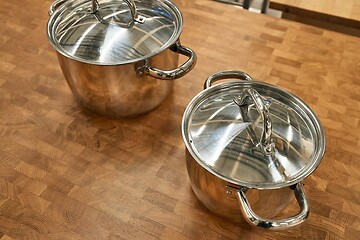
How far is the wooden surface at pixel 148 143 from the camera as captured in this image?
0.64 metres

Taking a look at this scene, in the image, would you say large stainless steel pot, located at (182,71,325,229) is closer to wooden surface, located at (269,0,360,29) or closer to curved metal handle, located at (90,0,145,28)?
curved metal handle, located at (90,0,145,28)

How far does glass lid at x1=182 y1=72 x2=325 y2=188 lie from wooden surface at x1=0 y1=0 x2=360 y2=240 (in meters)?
0.15

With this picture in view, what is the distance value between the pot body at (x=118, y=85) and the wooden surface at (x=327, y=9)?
0.49 meters

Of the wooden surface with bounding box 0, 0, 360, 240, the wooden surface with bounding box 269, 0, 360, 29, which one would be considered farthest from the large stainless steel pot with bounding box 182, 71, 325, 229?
the wooden surface with bounding box 269, 0, 360, 29

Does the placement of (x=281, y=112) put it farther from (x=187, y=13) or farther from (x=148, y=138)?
(x=187, y=13)

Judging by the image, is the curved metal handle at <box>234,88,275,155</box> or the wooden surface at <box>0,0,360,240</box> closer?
the curved metal handle at <box>234,88,275,155</box>

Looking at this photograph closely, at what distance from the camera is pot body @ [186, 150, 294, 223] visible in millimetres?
527

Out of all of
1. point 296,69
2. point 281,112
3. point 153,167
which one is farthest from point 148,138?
point 296,69

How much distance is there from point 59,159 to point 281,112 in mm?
421

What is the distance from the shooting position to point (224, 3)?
1136 mm

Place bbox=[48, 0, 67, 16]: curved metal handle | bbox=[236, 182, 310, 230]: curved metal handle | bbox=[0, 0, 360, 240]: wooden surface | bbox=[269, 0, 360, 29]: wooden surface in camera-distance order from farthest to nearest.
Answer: bbox=[269, 0, 360, 29]: wooden surface, bbox=[48, 0, 67, 16]: curved metal handle, bbox=[0, 0, 360, 240]: wooden surface, bbox=[236, 182, 310, 230]: curved metal handle

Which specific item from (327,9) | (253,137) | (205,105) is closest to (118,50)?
(205,105)

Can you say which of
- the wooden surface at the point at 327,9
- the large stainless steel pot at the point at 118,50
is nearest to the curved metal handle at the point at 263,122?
the large stainless steel pot at the point at 118,50

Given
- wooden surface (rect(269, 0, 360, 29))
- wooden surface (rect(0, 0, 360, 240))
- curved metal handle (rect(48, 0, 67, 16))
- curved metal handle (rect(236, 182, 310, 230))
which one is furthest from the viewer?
wooden surface (rect(269, 0, 360, 29))
